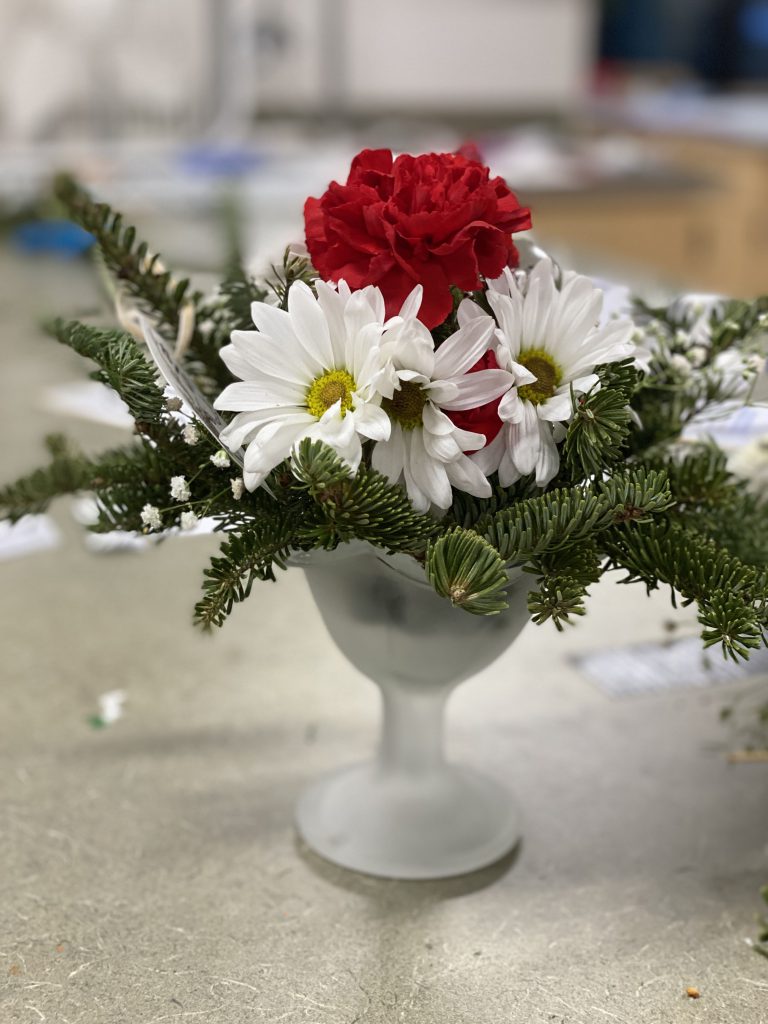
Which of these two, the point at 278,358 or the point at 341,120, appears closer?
the point at 278,358

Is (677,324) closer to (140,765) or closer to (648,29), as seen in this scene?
(140,765)

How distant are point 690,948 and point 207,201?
1.93 m

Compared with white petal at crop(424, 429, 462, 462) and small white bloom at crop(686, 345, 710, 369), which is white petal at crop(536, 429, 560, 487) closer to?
white petal at crop(424, 429, 462, 462)

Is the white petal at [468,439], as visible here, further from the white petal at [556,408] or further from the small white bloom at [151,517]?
the small white bloom at [151,517]

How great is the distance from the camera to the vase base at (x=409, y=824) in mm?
629

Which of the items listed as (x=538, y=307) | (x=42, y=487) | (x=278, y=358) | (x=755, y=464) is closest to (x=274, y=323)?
(x=278, y=358)

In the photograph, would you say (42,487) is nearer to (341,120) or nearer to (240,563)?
(240,563)

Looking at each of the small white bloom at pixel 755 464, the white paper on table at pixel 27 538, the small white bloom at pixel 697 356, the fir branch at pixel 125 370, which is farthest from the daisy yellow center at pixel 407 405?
the white paper on table at pixel 27 538

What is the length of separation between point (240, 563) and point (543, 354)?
0.52 feet

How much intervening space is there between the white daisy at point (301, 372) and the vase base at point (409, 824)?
247 mm

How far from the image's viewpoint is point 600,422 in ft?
1.59

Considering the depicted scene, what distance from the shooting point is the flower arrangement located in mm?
466

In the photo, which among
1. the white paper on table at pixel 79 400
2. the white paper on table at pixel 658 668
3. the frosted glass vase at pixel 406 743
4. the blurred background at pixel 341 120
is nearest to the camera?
the frosted glass vase at pixel 406 743

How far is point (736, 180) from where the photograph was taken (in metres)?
3.36
